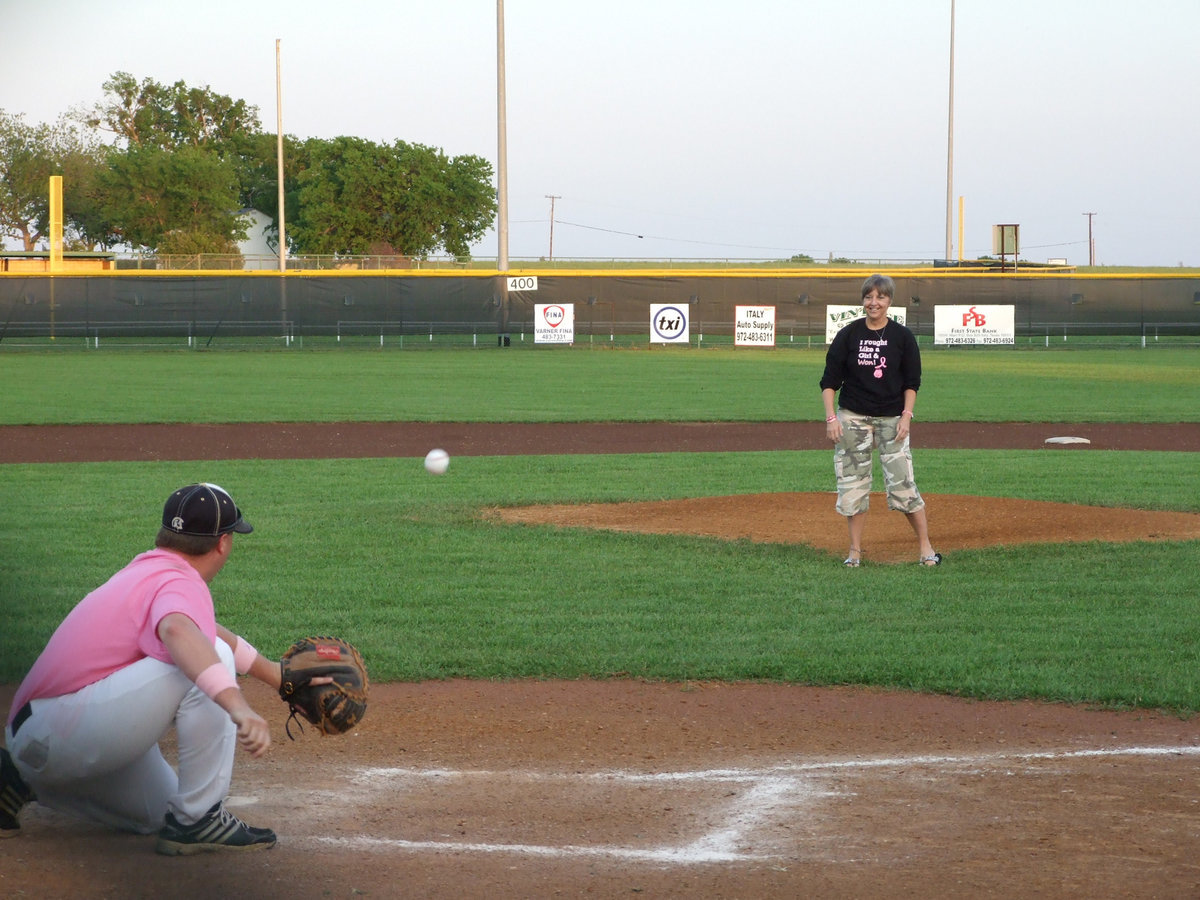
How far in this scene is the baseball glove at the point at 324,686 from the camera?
4023mm

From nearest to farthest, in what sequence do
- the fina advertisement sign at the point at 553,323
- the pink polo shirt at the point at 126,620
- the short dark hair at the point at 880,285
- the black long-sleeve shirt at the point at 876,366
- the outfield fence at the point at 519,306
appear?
the pink polo shirt at the point at 126,620
the short dark hair at the point at 880,285
the black long-sleeve shirt at the point at 876,366
the outfield fence at the point at 519,306
the fina advertisement sign at the point at 553,323

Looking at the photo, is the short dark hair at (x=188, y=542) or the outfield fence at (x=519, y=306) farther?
the outfield fence at (x=519, y=306)

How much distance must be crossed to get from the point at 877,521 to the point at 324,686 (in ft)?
22.4

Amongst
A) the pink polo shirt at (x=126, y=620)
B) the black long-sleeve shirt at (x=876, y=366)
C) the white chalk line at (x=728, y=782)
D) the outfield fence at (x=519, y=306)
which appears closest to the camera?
the pink polo shirt at (x=126, y=620)

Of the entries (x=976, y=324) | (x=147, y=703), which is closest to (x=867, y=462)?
(x=147, y=703)

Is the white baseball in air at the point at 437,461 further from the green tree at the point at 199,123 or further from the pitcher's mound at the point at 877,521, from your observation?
the green tree at the point at 199,123

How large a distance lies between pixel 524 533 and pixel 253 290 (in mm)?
30129

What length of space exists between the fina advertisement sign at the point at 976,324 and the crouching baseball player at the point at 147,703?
117 ft

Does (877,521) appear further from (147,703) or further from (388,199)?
(388,199)

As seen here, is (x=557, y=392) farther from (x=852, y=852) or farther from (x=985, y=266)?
(x=985, y=266)

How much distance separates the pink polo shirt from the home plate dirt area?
0.57 meters

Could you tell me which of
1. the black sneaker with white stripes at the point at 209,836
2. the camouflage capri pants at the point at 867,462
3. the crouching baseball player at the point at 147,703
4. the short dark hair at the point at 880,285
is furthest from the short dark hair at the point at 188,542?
the camouflage capri pants at the point at 867,462

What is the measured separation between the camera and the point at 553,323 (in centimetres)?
3828

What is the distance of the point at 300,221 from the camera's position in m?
Answer: 85.7
